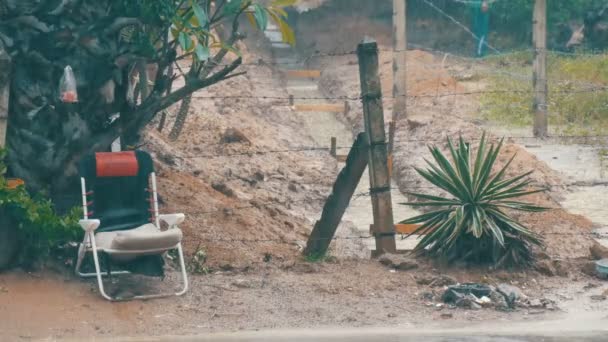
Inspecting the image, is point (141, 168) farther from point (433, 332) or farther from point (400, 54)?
point (400, 54)

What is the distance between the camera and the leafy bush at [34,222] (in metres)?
8.75

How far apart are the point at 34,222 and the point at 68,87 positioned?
1.08 meters

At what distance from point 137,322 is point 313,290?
59.4 inches

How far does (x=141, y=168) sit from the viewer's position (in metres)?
9.29

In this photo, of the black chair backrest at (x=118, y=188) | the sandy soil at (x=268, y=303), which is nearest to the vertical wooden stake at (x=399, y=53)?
the sandy soil at (x=268, y=303)

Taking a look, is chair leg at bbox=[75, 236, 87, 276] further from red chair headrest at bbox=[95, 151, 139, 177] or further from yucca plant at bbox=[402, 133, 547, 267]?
yucca plant at bbox=[402, 133, 547, 267]

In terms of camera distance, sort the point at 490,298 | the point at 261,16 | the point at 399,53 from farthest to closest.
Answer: the point at 399,53
the point at 261,16
the point at 490,298

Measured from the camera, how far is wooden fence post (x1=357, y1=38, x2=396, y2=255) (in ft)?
31.8

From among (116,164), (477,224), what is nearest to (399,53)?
(477,224)

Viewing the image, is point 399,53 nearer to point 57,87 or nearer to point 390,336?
point 57,87

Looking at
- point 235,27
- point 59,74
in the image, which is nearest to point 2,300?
point 59,74

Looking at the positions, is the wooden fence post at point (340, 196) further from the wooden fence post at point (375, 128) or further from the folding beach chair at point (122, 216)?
the folding beach chair at point (122, 216)

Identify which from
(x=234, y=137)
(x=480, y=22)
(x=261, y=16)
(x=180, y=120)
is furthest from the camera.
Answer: (x=480, y=22)

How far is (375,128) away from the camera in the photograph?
31.9 ft
